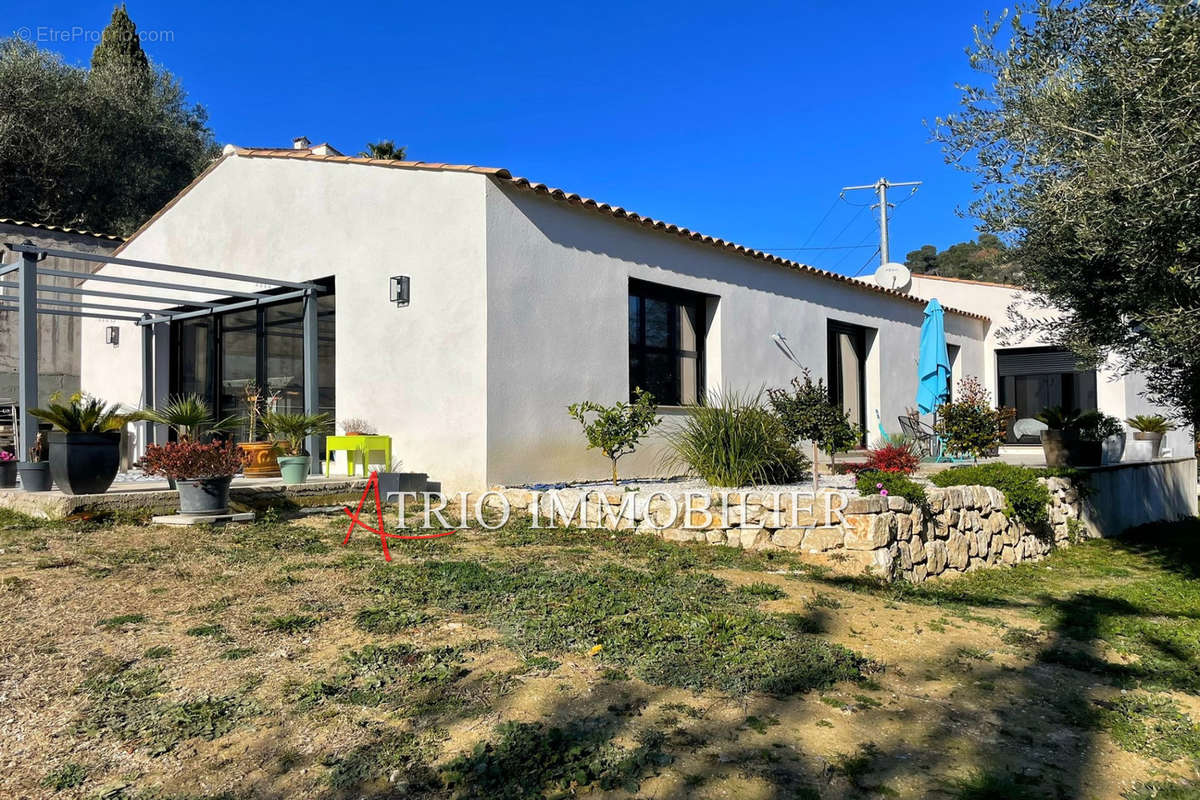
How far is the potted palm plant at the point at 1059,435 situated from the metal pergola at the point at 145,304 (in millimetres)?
9203

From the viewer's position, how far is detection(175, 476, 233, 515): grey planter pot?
21.6ft

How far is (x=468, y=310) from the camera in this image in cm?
811

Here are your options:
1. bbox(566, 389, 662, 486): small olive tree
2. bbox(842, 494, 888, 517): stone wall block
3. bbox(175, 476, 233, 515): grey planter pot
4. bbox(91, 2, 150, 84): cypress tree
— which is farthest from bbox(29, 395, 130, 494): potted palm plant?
bbox(91, 2, 150, 84): cypress tree

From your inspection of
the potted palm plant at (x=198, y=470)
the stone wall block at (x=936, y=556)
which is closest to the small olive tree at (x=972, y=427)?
the stone wall block at (x=936, y=556)

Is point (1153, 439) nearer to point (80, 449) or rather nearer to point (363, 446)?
point (363, 446)

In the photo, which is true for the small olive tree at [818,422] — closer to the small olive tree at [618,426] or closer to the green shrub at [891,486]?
the green shrub at [891,486]

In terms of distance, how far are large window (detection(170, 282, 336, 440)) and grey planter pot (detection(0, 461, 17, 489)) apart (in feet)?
9.30

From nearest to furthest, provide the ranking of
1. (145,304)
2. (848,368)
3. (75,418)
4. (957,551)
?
(75,418), (957,551), (145,304), (848,368)

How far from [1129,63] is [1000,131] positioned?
1.19m

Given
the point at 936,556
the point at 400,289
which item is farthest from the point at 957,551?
the point at 400,289

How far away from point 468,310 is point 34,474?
13.5 feet

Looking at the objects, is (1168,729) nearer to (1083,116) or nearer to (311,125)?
(1083,116)

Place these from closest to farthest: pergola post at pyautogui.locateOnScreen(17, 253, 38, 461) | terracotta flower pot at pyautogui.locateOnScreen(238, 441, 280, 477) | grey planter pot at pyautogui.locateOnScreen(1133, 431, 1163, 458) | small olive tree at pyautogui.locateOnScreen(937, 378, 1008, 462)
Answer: pergola post at pyautogui.locateOnScreen(17, 253, 38, 461) < terracotta flower pot at pyautogui.locateOnScreen(238, 441, 280, 477) < small olive tree at pyautogui.locateOnScreen(937, 378, 1008, 462) < grey planter pot at pyautogui.locateOnScreen(1133, 431, 1163, 458)

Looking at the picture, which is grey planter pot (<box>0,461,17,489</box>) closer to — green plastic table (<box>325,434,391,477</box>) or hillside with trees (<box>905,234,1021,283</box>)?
green plastic table (<box>325,434,391,477</box>)
